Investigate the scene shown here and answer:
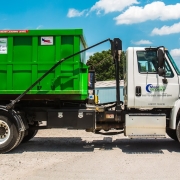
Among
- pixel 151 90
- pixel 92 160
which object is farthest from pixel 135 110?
pixel 92 160

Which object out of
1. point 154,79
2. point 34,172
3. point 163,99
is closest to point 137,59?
point 154,79

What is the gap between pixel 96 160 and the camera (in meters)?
7.22

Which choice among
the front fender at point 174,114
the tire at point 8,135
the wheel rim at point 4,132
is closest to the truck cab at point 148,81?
the front fender at point 174,114

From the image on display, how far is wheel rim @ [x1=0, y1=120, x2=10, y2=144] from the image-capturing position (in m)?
8.03

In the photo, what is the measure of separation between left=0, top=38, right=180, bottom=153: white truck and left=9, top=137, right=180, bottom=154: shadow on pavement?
573mm

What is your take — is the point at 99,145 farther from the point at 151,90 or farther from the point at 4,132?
the point at 4,132

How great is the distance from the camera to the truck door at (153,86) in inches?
322

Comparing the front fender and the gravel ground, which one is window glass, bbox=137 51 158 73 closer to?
the front fender

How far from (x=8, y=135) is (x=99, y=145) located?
2.69 metres

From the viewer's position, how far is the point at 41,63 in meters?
8.06

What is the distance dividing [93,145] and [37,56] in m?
3.11

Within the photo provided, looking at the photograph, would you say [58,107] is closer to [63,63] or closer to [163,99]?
[63,63]

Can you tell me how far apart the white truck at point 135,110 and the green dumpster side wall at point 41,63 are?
0.48 metres

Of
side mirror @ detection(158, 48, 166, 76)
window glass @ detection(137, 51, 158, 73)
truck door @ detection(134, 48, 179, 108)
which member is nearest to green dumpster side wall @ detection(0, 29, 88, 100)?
truck door @ detection(134, 48, 179, 108)
